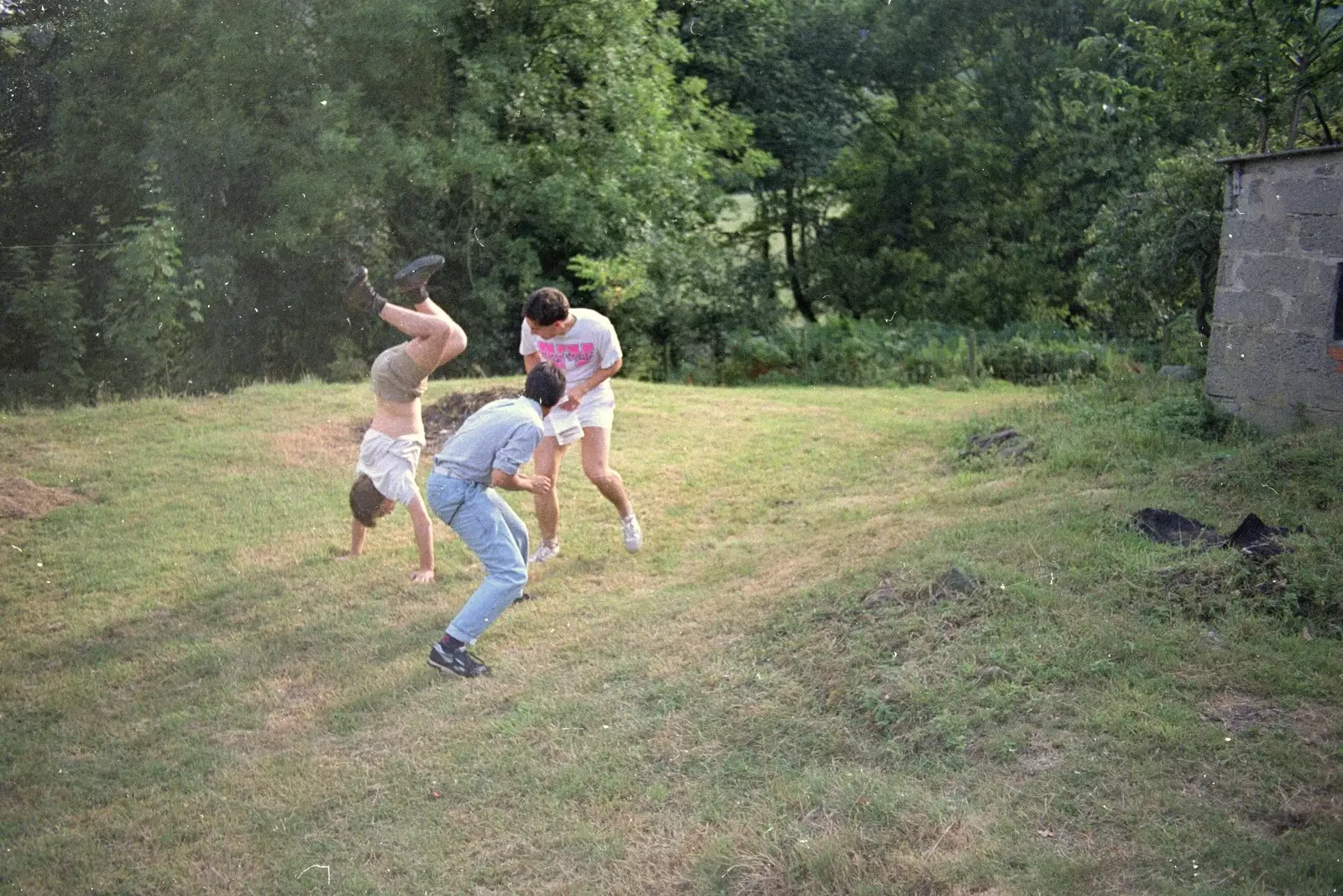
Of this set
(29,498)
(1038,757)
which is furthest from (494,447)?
(29,498)

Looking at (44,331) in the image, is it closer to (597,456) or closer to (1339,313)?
(597,456)

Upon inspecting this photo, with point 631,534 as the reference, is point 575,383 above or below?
above

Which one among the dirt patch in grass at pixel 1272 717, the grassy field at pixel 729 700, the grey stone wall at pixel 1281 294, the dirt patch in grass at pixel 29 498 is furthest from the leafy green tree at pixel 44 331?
the dirt patch in grass at pixel 1272 717

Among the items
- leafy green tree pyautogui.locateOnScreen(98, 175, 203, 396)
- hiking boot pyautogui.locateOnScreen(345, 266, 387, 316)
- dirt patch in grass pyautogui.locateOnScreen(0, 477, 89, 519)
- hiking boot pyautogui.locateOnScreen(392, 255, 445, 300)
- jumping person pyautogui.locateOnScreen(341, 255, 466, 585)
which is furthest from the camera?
leafy green tree pyautogui.locateOnScreen(98, 175, 203, 396)

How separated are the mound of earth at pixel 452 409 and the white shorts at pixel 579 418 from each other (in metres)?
3.49

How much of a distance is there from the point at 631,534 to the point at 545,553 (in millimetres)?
615

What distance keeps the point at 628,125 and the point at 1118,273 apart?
9.07 m

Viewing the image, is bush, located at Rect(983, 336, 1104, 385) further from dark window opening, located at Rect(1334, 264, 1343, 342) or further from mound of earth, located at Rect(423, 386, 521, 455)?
dark window opening, located at Rect(1334, 264, 1343, 342)

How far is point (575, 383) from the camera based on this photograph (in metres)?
8.09

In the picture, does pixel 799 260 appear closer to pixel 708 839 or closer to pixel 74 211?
pixel 74 211

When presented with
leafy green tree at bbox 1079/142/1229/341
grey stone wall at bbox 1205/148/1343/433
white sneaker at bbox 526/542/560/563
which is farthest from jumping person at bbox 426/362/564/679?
leafy green tree at bbox 1079/142/1229/341

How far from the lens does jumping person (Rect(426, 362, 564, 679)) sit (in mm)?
6372

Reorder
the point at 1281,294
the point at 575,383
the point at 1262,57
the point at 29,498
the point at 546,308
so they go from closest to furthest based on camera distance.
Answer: the point at 546,308 < the point at 575,383 < the point at 1281,294 < the point at 29,498 < the point at 1262,57

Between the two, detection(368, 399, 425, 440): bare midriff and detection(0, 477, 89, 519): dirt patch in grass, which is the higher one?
detection(368, 399, 425, 440): bare midriff
